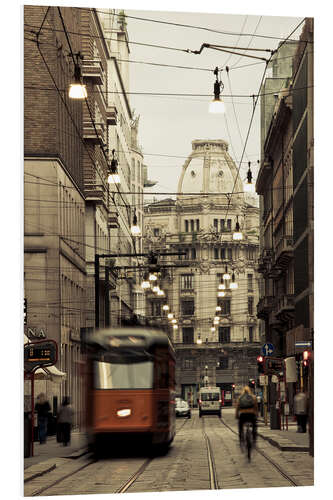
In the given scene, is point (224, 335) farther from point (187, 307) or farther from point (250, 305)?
point (250, 305)

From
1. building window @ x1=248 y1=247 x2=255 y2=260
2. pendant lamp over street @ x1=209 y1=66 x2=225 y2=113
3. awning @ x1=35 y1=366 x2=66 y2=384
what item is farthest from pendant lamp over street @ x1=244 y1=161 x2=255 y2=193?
awning @ x1=35 y1=366 x2=66 y2=384

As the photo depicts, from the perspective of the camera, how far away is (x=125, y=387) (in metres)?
25.5

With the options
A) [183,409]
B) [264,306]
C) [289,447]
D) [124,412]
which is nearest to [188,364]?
[289,447]

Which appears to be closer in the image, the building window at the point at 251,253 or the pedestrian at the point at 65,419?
the pedestrian at the point at 65,419

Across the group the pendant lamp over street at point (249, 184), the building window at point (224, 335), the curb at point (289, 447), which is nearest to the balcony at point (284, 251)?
the building window at point (224, 335)

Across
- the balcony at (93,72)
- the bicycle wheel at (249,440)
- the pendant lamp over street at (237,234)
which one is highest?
the balcony at (93,72)

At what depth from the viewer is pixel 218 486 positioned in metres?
20.2

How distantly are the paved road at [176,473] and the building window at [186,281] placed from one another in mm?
8853

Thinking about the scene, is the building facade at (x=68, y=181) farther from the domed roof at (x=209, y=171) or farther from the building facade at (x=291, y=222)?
the building facade at (x=291, y=222)

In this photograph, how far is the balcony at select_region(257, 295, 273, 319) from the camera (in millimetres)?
40237

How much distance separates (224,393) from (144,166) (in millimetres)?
20235

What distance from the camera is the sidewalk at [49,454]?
22505 mm

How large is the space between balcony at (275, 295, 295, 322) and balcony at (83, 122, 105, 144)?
8111 millimetres
